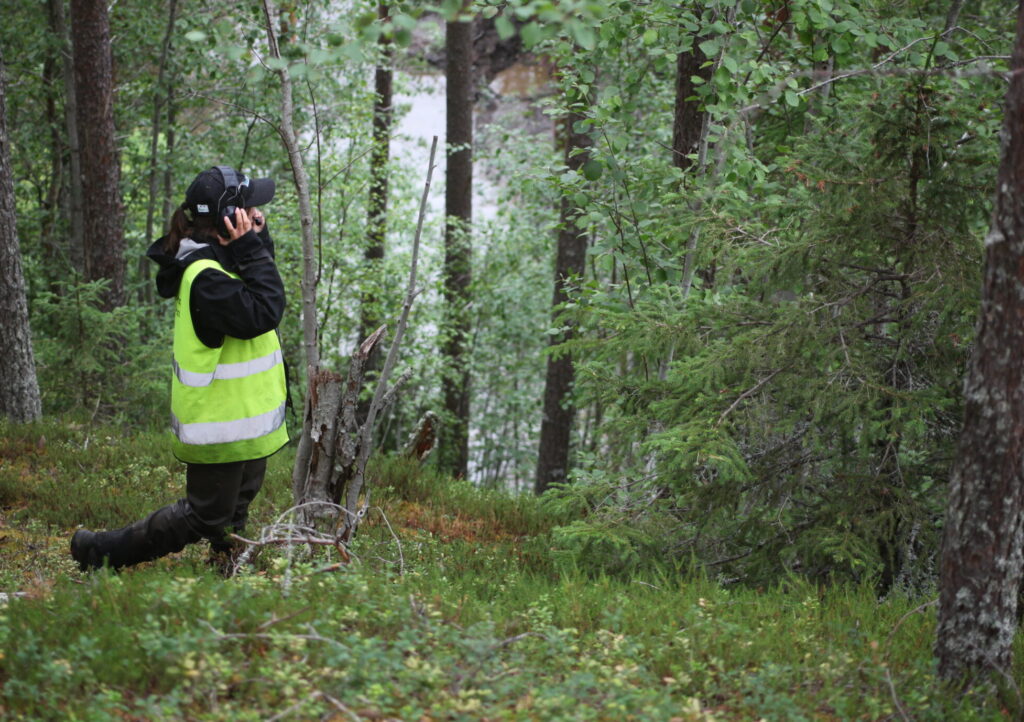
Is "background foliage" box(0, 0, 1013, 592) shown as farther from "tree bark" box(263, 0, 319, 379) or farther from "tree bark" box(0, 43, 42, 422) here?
"tree bark" box(0, 43, 42, 422)

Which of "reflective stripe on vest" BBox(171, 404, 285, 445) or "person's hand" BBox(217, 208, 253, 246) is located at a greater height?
"person's hand" BBox(217, 208, 253, 246)

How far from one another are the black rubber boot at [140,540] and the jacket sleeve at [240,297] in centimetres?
100

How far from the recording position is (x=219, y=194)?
4.89 metres

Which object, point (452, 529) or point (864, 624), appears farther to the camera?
point (452, 529)

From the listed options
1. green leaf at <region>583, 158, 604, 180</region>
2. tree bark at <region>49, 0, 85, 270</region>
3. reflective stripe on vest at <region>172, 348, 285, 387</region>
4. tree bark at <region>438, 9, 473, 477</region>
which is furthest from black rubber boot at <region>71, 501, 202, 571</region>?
tree bark at <region>438, 9, 473, 477</region>

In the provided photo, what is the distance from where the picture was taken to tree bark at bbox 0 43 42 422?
337 inches

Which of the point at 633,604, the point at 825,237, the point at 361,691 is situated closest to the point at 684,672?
the point at 633,604

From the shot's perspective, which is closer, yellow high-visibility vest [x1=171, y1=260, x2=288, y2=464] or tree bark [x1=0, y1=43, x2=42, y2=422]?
yellow high-visibility vest [x1=171, y1=260, x2=288, y2=464]

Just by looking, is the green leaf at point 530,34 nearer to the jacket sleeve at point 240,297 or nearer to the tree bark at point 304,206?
the jacket sleeve at point 240,297

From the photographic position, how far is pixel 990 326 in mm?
3518

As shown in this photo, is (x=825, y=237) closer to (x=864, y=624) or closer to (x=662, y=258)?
(x=864, y=624)

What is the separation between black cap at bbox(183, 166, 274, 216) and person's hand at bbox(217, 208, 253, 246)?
0.12ft

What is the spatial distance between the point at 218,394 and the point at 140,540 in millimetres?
955

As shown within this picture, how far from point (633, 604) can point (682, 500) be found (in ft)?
3.19
